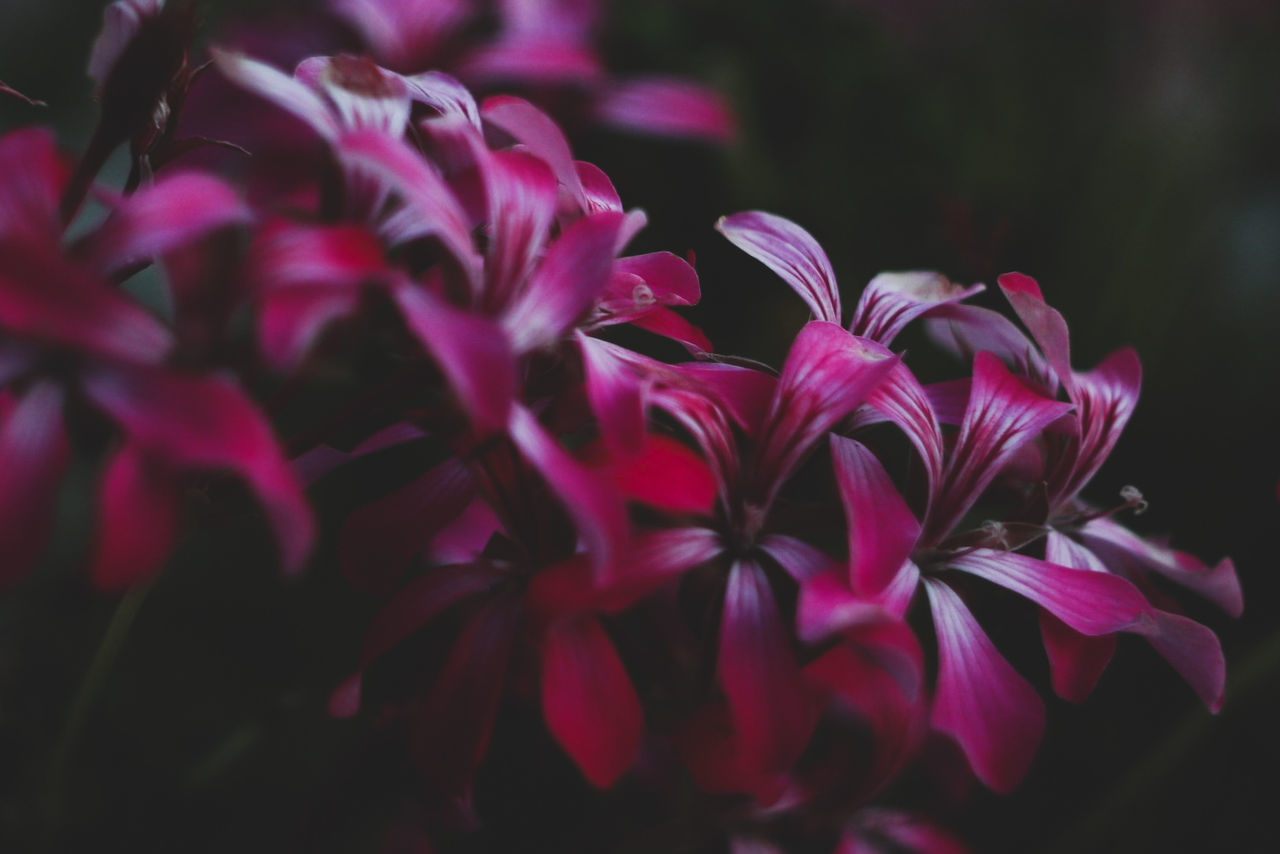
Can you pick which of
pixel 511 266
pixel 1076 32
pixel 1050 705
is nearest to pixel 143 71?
pixel 511 266

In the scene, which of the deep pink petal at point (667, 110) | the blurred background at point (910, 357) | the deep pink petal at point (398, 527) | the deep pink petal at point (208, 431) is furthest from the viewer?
the deep pink petal at point (667, 110)

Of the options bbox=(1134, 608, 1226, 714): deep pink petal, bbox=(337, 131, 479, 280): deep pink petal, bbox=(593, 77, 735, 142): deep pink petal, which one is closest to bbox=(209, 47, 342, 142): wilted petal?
bbox=(337, 131, 479, 280): deep pink petal

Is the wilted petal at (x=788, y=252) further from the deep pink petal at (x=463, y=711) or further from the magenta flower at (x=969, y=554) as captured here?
the deep pink petal at (x=463, y=711)

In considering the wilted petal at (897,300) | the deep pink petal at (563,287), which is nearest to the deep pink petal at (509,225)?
the deep pink petal at (563,287)

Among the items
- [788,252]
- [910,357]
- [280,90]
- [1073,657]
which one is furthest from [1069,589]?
[910,357]

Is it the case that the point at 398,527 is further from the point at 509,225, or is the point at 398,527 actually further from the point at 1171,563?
the point at 1171,563

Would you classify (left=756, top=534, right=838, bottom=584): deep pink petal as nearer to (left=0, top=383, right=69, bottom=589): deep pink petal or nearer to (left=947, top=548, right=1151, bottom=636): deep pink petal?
(left=947, top=548, right=1151, bottom=636): deep pink petal

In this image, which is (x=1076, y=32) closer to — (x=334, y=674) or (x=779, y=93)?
(x=779, y=93)
